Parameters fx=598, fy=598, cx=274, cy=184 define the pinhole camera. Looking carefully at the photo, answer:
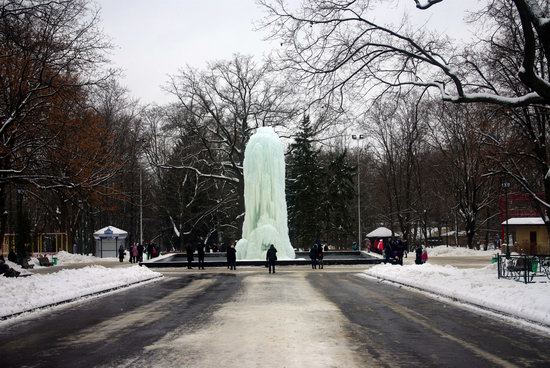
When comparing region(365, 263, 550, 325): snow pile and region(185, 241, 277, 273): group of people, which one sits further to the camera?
region(185, 241, 277, 273): group of people

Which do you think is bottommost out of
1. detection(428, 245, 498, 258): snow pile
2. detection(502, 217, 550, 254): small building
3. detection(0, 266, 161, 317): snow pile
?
detection(428, 245, 498, 258): snow pile

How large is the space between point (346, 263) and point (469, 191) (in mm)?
28104

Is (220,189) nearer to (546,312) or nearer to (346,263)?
(346,263)

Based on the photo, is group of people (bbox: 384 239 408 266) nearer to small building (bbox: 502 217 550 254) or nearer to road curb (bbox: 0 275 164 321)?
road curb (bbox: 0 275 164 321)

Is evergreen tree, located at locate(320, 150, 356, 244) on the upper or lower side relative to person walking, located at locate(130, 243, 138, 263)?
upper

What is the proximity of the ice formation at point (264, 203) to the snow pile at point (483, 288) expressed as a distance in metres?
12.9

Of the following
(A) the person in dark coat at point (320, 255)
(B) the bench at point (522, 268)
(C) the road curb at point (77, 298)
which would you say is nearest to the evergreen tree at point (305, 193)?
(A) the person in dark coat at point (320, 255)

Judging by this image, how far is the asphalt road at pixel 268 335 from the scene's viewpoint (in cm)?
891

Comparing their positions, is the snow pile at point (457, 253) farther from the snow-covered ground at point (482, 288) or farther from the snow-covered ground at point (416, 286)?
the snow-covered ground at point (416, 286)

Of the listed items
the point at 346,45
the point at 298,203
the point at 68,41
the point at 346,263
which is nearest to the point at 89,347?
the point at 346,45

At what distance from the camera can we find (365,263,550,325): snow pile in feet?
46.3

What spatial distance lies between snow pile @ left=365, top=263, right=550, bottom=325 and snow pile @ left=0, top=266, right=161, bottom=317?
11933 mm

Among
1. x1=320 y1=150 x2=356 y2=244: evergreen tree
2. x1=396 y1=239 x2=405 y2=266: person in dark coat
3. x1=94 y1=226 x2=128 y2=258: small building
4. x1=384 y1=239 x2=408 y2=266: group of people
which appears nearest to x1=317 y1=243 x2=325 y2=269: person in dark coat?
x1=384 y1=239 x2=408 y2=266: group of people

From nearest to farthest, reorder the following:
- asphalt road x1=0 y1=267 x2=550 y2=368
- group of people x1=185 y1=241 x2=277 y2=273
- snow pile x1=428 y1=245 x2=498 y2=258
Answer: asphalt road x1=0 y1=267 x2=550 y2=368 → group of people x1=185 y1=241 x2=277 y2=273 → snow pile x1=428 y1=245 x2=498 y2=258
